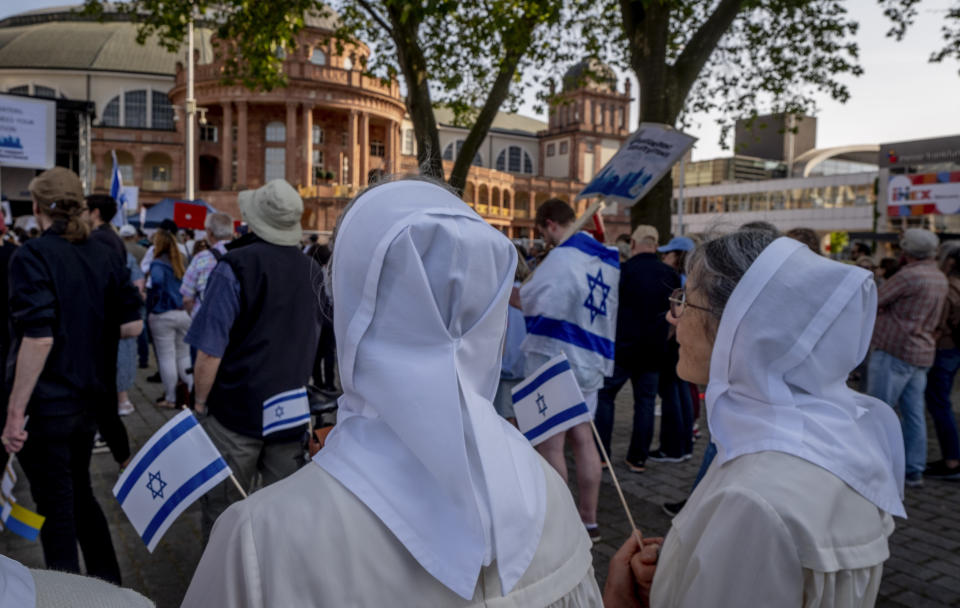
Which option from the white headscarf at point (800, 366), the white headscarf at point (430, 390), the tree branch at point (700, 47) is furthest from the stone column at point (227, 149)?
the white headscarf at point (430, 390)

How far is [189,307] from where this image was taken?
6570mm

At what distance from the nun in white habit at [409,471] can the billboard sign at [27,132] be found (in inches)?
765

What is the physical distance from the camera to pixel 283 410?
319 cm

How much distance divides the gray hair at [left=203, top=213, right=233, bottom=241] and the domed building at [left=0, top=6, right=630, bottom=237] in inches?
1413

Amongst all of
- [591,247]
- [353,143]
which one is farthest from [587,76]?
[353,143]

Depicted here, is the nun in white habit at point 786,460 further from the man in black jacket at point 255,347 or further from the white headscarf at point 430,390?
the man in black jacket at point 255,347

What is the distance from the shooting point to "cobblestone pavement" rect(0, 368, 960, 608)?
396 cm

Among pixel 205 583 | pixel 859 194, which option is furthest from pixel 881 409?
pixel 859 194

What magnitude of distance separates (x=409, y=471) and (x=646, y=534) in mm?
3943

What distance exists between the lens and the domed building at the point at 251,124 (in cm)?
5309

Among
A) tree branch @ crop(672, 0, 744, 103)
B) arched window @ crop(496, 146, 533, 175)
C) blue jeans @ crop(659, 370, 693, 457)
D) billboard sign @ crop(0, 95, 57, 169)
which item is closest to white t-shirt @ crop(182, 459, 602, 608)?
blue jeans @ crop(659, 370, 693, 457)

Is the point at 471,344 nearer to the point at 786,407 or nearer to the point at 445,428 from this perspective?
the point at 445,428

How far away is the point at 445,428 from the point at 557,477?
0.43m

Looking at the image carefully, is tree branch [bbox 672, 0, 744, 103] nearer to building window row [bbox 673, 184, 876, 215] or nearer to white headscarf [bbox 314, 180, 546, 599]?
white headscarf [bbox 314, 180, 546, 599]
